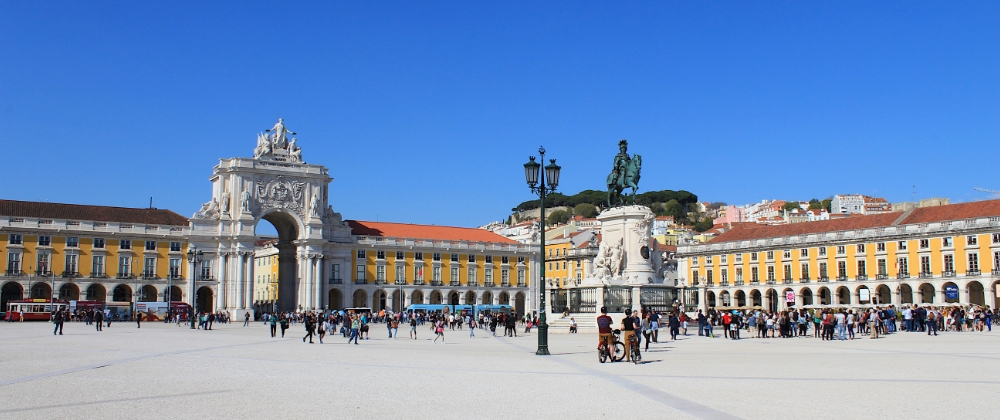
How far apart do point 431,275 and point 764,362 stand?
67.2m

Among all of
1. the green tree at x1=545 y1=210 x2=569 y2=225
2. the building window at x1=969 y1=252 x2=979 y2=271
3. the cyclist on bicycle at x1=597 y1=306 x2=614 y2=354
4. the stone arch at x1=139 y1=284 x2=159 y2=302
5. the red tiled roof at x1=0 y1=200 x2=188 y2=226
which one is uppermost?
the green tree at x1=545 y1=210 x2=569 y2=225

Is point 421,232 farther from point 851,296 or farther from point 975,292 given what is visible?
point 975,292

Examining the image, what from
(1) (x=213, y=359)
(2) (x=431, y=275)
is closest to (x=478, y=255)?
(2) (x=431, y=275)

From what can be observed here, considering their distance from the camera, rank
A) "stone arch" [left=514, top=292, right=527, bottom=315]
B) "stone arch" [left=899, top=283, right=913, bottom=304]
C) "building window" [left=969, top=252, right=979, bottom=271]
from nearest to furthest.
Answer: "building window" [left=969, top=252, right=979, bottom=271]
"stone arch" [left=899, top=283, right=913, bottom=304]
"stone arch" [left=514, top=292, right=527, bottom=315]

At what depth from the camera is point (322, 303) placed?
77562 millimetres

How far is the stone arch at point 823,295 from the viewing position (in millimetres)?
78250

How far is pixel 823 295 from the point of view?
78875 millimetres

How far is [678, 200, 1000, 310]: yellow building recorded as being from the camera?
67812 mm

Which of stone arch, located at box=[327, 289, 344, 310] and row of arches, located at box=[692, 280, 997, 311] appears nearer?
row of arches, located at box=[692, 280, 997, 311]

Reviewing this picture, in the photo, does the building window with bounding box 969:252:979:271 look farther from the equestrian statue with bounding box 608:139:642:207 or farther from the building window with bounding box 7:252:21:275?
the building window with bounding box 7:252:21:275

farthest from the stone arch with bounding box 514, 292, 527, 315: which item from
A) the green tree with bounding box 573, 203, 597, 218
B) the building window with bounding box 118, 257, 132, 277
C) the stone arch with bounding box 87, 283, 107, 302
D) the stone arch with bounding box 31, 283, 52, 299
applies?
the green tree with bounding box 573, 203, 597, 218

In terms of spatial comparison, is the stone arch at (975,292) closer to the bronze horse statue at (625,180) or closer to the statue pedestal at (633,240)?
the bronze horse statue at (625,180)

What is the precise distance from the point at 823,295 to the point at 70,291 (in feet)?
205

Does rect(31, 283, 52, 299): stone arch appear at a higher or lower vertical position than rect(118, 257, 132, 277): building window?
lower
